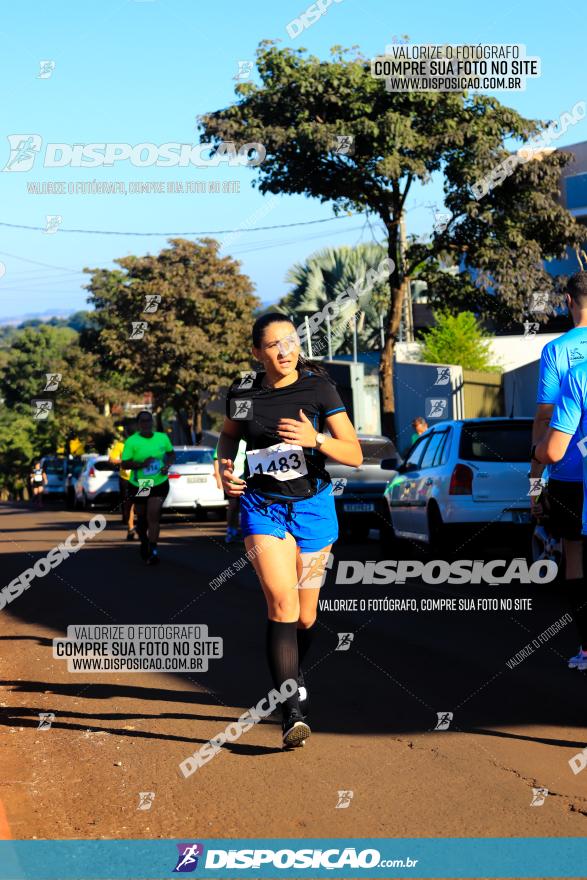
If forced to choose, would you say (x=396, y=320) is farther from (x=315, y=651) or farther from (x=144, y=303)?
(x=144, y=303)

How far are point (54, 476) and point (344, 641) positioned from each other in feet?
168

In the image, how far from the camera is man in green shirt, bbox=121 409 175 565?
1570 cm

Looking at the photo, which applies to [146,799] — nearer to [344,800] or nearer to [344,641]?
[344,800]

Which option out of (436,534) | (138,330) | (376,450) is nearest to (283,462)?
(436,534)

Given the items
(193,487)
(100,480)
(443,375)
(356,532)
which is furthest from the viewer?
→ (100,480)

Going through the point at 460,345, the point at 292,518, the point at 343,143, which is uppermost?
the point at 343,143

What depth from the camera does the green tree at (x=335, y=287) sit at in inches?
1855

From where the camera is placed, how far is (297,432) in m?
6.10

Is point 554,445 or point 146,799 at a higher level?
point 554,445

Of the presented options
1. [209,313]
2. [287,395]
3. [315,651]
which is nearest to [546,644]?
[315,651]

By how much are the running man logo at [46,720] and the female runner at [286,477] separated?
155 centimetres

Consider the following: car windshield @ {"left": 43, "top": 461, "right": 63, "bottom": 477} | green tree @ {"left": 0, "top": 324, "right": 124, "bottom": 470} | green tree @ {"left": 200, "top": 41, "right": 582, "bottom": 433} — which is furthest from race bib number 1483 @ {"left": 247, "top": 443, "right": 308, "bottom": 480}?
car windshield @ {"left": 43, "top": 461, "right": 63, "bottom": 477}

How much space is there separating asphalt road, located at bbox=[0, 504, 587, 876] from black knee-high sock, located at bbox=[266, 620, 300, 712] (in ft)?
1.20

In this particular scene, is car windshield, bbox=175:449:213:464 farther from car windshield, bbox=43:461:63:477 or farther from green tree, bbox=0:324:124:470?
car windshield, bbox=43:461:63:477
